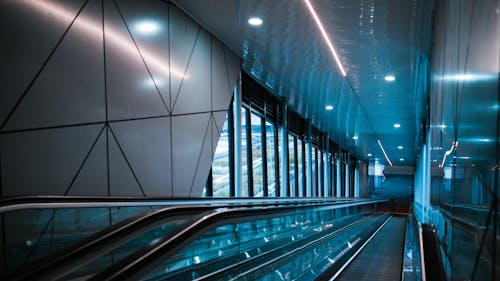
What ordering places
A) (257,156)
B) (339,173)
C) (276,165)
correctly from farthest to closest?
1. (339,173)
2. (276,165)
3. (257,156)

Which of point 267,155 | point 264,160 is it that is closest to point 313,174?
point 267,155

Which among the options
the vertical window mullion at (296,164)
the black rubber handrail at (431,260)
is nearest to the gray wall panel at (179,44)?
the black rubber handrail at (431,260)

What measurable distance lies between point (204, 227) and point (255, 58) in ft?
30.9

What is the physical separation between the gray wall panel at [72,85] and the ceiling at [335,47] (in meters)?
2.70

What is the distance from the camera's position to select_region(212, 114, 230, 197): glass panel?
1104 centimetres

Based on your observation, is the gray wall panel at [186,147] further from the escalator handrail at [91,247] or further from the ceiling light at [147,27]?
the escalator handrail at [91,247]

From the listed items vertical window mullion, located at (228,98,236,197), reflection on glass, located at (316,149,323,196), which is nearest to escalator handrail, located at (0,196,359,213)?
vertical window mullion, located at (228,98,236,197)

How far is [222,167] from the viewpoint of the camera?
37.7 feet

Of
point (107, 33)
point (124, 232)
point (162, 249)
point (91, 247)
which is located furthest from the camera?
point (107, 33)

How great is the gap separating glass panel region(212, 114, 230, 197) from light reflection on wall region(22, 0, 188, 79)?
243 centimetres

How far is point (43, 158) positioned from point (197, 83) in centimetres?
458

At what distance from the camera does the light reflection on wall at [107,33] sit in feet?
19.2

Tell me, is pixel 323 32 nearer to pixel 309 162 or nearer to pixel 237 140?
pixel 237 140

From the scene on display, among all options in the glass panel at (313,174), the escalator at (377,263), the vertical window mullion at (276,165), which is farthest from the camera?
the glass panel at (313,174)
